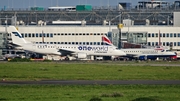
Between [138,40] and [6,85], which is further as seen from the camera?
[138,40]

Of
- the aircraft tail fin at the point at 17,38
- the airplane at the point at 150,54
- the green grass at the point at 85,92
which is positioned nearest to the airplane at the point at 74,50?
the aircraft tail fin at the point at 17,38

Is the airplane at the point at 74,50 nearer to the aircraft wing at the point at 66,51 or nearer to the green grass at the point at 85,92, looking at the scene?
the aircraft wing at the point at 66,51

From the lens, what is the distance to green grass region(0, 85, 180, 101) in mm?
43500

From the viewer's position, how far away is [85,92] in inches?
1900

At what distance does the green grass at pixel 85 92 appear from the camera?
1713 inches

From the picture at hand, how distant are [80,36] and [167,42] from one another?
19995 mm

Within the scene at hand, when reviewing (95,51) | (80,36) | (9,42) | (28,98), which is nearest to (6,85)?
(28,98)

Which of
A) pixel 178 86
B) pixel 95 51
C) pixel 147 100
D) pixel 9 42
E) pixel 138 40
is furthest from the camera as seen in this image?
pixel 138 40

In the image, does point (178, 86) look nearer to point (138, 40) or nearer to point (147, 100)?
point (147, 100)

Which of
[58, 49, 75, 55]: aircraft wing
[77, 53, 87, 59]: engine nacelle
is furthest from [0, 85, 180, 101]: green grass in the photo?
[58, 49, 75, 55]: aircraft wing

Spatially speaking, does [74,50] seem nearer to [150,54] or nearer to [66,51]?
[66,51]

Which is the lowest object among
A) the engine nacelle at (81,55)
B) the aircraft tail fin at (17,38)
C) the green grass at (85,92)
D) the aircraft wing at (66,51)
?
the green grass at (85,92)

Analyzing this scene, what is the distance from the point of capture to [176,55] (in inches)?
5002

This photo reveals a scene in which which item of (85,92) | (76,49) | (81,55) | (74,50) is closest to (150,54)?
(81,55)
